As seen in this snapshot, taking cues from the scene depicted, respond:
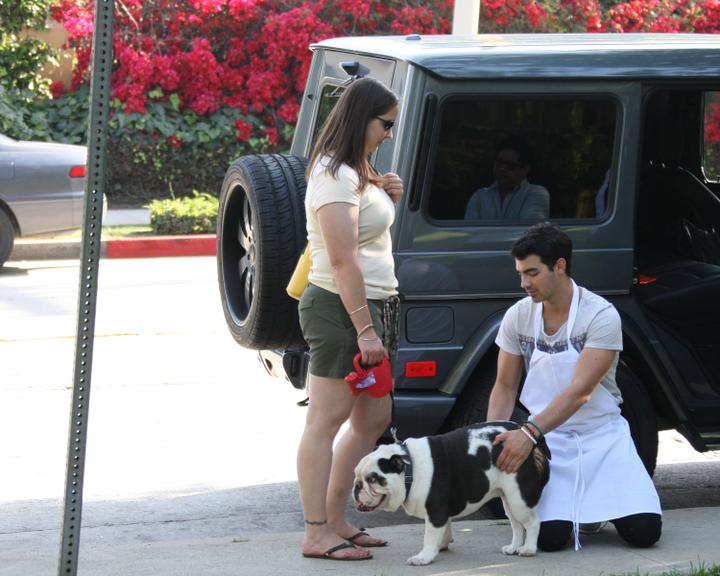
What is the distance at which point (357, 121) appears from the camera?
4.48 m

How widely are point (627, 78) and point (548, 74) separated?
0.33 meters

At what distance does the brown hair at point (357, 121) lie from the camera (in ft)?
14.6

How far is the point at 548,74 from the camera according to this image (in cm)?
505

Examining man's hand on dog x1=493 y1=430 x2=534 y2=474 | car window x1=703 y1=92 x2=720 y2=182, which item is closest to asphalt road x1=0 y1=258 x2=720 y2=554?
man's hand on dog x1=493 y1=430 x2=534 y2=474

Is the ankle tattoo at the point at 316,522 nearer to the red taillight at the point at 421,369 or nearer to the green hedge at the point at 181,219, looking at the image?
the red taillight at the point at 421,369

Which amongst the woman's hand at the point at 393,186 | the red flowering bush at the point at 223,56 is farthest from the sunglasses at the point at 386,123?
the red flowering bush at the point at 223,56

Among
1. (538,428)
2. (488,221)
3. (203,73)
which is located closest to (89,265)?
(538,428)

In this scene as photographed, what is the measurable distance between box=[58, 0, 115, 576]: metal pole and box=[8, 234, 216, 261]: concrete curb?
418 inches

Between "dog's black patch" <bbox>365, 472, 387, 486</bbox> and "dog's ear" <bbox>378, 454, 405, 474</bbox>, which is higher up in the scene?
"dog's ear" <bbox>378, 454, 405, 474</bbox>

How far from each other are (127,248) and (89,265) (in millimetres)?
10902

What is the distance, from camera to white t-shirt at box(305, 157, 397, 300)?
441 cm

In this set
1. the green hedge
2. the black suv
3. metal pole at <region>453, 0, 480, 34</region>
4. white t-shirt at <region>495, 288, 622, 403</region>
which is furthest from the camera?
the green hedge

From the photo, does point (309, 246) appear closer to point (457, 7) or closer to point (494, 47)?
point (494, 47)

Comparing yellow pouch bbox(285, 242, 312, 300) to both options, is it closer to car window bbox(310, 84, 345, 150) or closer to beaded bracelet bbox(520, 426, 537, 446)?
beaded bracelet bbox(520, 426, 537, 446)
